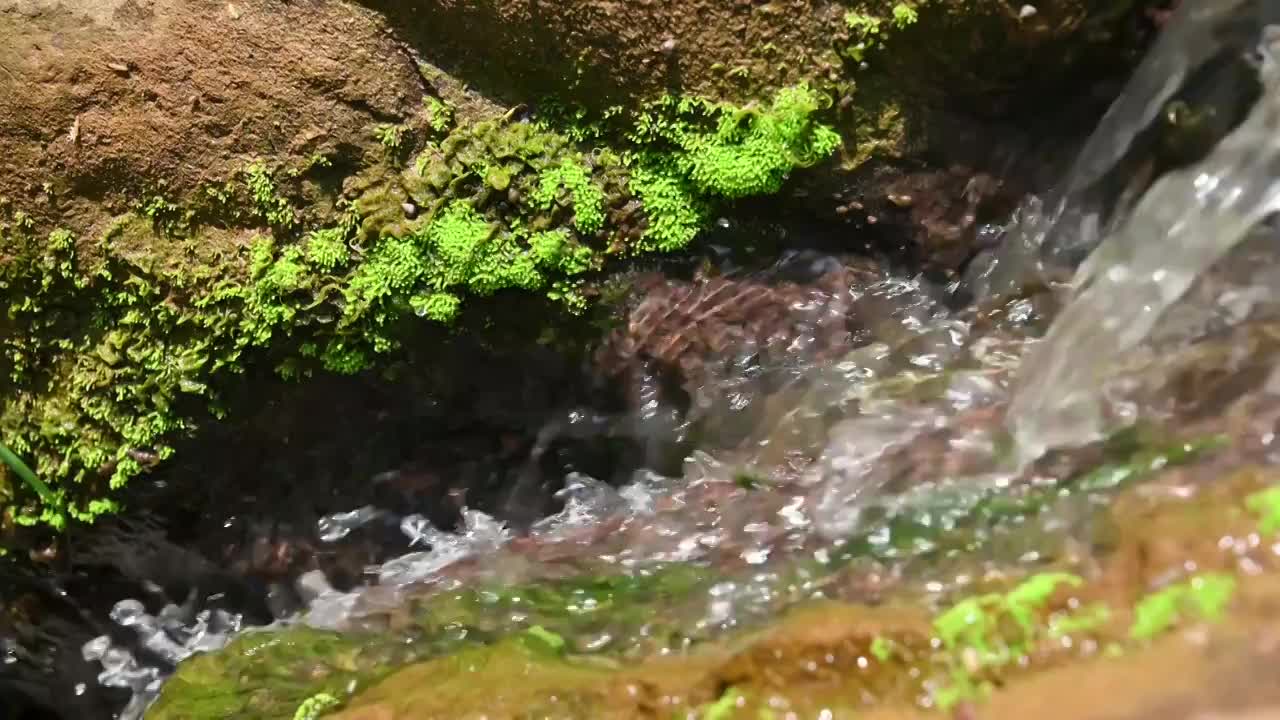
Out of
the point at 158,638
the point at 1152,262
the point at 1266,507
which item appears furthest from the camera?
the point at 158,638

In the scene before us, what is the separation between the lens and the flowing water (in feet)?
7.72

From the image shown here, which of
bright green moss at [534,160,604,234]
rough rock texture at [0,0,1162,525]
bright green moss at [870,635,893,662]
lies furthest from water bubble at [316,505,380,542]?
bright green moss at [870,635,893,662]

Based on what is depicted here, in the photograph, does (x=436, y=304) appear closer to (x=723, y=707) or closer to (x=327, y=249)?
(x=327, y=249)

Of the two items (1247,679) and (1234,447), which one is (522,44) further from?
(1247,679)

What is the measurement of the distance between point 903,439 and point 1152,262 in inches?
33.0

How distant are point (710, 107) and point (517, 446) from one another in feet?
4.31

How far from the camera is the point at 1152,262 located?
274 centimetres

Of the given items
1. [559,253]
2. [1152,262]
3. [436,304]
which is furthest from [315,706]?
[1152,262]

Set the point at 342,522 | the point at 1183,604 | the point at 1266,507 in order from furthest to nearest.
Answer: the point at 342,522 → the point at 1266,507 → the point at 1183,604

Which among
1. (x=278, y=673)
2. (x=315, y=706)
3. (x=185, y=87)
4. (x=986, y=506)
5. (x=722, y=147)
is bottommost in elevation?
(x=278, y=673)


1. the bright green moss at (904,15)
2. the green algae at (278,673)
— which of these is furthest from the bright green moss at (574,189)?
the green algae at (278,673)

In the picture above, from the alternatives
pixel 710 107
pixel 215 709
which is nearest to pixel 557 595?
pixel 215 709

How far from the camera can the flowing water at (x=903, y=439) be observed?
2.35 meters

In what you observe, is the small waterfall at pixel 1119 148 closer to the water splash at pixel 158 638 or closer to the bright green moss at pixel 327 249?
the bright green moss at pixel 327 249
